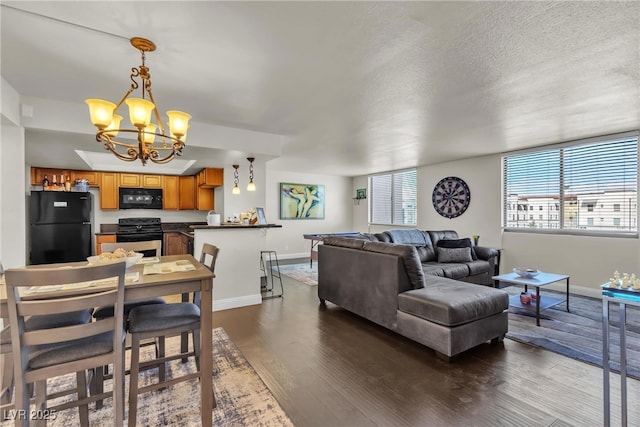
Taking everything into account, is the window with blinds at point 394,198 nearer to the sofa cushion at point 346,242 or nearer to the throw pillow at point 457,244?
the throw pillow at point 457,244

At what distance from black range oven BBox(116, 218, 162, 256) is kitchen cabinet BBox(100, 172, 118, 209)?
1.23ft

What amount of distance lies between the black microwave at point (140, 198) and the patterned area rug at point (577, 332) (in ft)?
21.7

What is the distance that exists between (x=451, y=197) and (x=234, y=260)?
4743mm

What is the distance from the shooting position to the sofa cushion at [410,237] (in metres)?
4.95

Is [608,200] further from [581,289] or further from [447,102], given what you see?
[447,102]

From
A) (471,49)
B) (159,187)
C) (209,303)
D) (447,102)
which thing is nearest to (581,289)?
(447,102)

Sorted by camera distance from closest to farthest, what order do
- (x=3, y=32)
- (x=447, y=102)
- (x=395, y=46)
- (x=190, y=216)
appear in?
(x=3, y=32) → (x=395, y=46) → (x=447, y=102) → (x=190, y=216)

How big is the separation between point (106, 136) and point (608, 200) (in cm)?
608

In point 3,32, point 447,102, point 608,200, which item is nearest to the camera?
point 3,32

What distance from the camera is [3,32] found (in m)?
1.82

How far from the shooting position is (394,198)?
26.5 feet

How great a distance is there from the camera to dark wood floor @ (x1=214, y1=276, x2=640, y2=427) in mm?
1856

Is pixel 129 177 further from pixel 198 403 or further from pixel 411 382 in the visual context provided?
pixel 411 382

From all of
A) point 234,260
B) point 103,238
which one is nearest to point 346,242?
point 234,260
